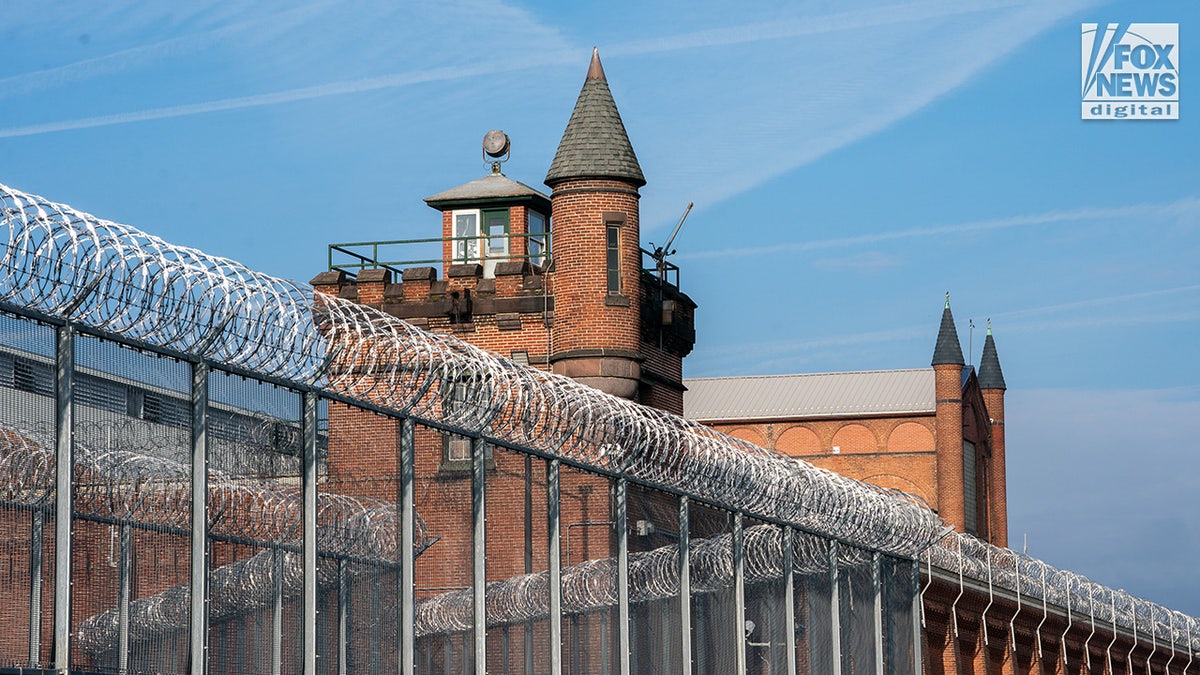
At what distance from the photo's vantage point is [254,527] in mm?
13445

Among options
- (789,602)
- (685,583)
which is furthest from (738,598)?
(685,583)

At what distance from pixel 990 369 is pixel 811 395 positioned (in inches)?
321

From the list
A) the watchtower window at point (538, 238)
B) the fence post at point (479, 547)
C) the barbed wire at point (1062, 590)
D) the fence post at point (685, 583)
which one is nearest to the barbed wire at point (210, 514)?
the fence post at point (479, 547)

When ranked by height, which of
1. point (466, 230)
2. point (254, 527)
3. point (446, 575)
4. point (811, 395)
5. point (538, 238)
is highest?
point (811, 395)

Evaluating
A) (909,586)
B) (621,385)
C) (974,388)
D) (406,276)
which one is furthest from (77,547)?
(974,388)

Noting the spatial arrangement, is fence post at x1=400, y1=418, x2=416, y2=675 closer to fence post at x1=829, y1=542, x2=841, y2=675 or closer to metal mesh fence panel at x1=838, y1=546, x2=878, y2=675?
fence post at x1=829, y1=542, x2=841, y2=675

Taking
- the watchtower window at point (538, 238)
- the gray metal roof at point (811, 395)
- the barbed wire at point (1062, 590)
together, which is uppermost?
the gray metal roof at point (811, 395)

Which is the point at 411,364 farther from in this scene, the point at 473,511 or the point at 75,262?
the point at 75,262

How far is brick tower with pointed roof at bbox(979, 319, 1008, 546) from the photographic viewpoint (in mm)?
70000

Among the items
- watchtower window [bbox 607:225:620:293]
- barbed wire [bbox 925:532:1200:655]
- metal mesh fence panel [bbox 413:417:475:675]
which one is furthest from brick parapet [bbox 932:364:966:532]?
metal mesh fence panel [bbox 413:417:475:675]

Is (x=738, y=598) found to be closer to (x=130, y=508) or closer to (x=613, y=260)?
(x=130, y=508)

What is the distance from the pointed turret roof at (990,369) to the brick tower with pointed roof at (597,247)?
4142cm

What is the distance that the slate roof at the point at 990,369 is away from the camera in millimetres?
73438

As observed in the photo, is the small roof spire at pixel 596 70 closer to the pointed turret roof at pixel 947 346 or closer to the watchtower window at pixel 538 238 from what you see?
the watchtower window at pixel 538 238
